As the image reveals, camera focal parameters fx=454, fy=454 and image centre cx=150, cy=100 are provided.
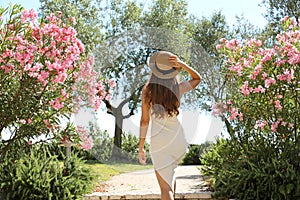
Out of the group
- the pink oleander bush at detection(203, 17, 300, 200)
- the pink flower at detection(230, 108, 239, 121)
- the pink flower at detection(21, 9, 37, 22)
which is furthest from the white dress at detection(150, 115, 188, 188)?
the pink flower at detection(21, 9, 37, 22)

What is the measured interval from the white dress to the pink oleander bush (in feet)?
5.57

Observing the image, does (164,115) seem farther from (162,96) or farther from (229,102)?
(229,102)

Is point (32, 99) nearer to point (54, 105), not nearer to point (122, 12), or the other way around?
point (54, 105)

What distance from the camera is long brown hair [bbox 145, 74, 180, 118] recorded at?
12.0 ft

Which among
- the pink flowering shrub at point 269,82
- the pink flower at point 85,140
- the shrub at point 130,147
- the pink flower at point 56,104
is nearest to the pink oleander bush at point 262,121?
the pink flowering shrub at point 269,82

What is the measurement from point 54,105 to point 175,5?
954 centimetres

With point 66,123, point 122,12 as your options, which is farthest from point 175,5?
point 66,123

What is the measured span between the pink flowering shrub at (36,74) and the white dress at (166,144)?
53.9 inches

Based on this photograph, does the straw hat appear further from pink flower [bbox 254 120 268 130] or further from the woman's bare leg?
pink flower [bbox 254 120 268 130]

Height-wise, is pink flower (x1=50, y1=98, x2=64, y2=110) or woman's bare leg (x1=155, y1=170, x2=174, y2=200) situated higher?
pink flower (x1=50, y1=98, x2=64, y2=110)

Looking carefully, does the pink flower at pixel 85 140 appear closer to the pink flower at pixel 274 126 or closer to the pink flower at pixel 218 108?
the pink flower at pixel 218 108

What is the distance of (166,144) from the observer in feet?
12.0

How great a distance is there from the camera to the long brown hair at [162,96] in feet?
12.0

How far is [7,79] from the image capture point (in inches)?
203
